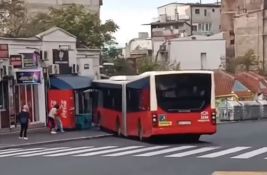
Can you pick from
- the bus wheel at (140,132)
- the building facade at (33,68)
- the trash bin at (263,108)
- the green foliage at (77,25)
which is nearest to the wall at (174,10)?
the trash bin at (263,108)

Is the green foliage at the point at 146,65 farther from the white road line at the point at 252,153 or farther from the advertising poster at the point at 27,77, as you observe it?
the white road line at the point at 252,153

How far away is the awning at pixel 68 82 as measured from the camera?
44.9 m

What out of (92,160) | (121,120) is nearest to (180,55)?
(121,120)

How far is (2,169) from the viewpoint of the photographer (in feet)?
73.2

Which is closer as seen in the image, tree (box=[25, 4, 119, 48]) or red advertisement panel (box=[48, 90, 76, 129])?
red advertisement panel (box=[48, 90, 76, 129])

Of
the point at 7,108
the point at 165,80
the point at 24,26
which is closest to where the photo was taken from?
the point at 165,80

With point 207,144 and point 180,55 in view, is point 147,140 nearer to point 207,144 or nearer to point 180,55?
point 207,144

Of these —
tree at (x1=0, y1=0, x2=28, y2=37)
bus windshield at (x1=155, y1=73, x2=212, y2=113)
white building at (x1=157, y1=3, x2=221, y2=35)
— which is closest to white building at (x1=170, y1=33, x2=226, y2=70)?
white building at (x1=157, y1=3, x2=221, y2=35)

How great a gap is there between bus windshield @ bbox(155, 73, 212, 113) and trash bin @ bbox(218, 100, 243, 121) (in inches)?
1293

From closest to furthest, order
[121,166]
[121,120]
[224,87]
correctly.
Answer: [121,166]
[121,120]
[224,87]

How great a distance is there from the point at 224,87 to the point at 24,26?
2875cm

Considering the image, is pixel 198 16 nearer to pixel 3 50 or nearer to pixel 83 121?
pixel 83 121

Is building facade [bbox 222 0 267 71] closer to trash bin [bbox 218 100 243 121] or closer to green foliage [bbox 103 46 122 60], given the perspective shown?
green foliage [bbox 103 46 122 60]

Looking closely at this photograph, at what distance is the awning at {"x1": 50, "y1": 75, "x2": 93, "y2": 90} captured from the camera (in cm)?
4488
